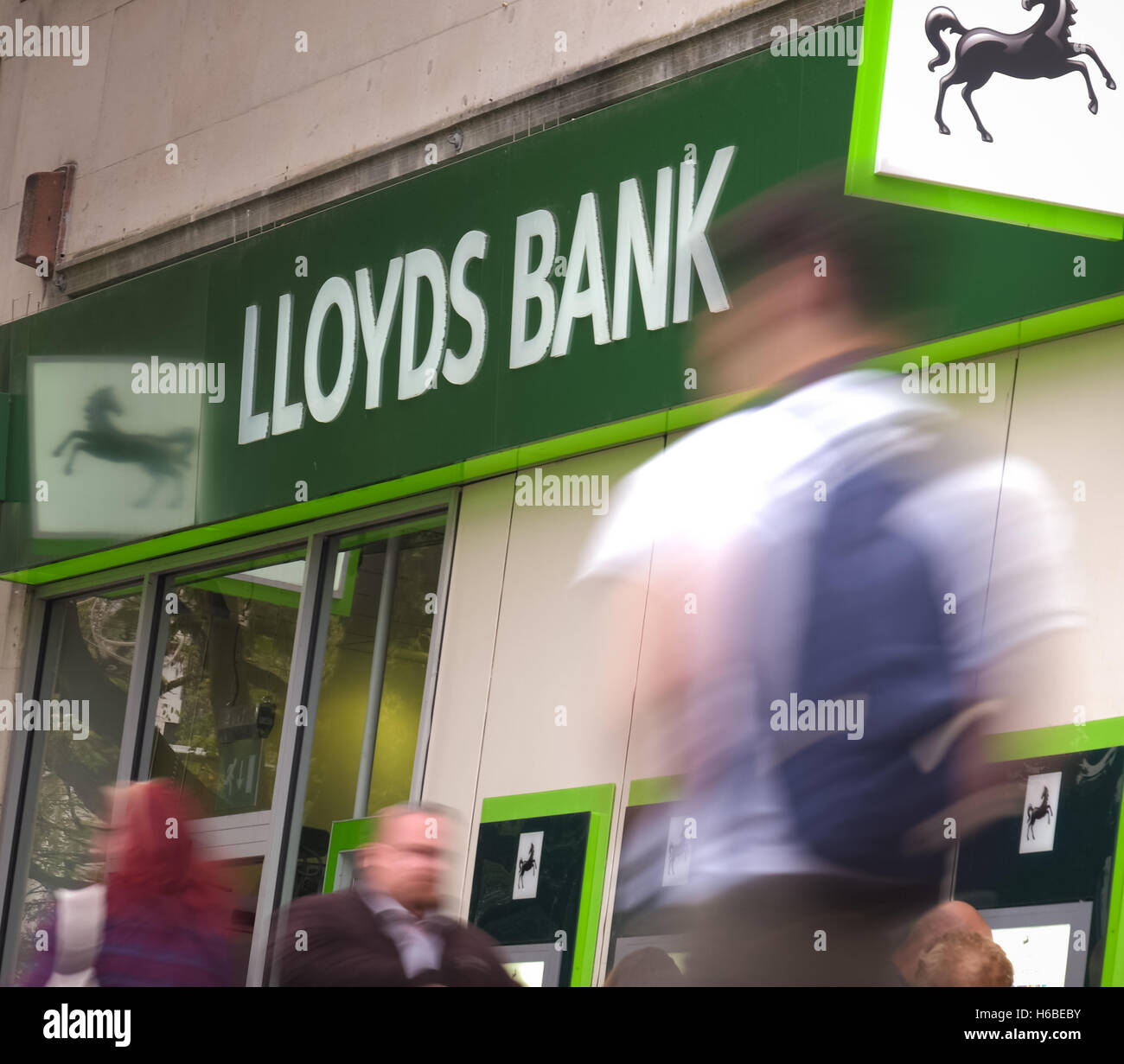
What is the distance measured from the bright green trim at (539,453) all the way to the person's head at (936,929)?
5.97 feet

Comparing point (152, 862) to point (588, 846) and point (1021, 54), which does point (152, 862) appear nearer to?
point (588, 846)

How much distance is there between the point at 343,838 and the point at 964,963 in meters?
3.64

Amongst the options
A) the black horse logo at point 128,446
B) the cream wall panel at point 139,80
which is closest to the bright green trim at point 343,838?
the black horse logo at point 128,446

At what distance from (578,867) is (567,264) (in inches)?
94.0

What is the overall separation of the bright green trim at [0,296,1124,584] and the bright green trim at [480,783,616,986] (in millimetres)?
1384

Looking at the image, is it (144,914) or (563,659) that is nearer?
(144,914)

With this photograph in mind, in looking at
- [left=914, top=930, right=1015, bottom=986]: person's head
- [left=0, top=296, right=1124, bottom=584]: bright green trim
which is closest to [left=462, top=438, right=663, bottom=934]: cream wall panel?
[left=0, top=296, right=1124, bottom=584]: bright green trim

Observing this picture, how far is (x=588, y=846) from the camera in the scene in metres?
6.69

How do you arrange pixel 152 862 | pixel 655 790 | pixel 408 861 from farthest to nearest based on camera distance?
pixel 655 790, pixel 152 862, pixel 408 861

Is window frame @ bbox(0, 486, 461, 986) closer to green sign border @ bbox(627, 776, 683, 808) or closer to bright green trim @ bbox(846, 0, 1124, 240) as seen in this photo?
green sign border @ bbox(627, 776, 683, 808)

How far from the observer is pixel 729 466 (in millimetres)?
6578

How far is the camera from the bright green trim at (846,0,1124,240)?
514 centimetres

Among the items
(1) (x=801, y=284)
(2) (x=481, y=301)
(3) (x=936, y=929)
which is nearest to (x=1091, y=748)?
(3) (x=936, y=929)

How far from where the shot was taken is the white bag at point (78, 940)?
489 centimetres
